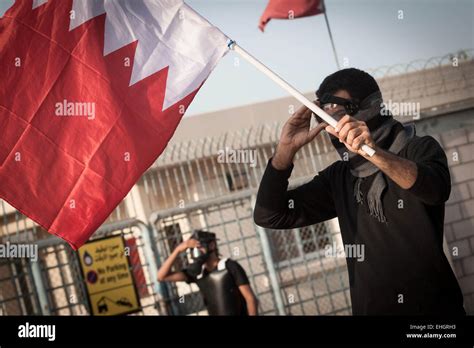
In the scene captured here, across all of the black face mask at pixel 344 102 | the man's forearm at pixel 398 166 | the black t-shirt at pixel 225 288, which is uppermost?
the black face mask at pixel 344 102

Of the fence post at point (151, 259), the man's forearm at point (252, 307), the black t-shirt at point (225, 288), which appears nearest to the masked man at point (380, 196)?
the man's forearm at point (252, 307)

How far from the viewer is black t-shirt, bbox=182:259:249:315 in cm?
604

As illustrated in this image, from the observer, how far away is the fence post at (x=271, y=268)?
296 inches

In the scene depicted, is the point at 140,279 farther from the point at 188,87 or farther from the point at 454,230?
the point at 188,87

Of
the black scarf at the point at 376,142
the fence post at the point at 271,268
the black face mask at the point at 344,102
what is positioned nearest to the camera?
the black scarf at the point at 376,142

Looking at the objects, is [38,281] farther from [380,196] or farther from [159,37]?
[380,196]

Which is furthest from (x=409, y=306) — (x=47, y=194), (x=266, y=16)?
(x=266, y=16)

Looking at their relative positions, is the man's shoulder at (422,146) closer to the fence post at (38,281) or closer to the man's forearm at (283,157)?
the man's forearm at (283,157)

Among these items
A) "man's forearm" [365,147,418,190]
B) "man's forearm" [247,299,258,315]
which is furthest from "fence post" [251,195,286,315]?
"man's forearm" [365,147,418,190]

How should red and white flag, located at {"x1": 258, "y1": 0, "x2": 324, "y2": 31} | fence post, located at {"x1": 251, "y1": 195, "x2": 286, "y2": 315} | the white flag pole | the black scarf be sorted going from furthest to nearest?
1. red and white flag, located at {"x1": 258, "y1": 0, "x2": 324, "y2": 31}
2. fence post, located at {"x1": 251, "y1": 195, "x2": 286, "y2": 315}
3. the black scarf
4. the white flag pole

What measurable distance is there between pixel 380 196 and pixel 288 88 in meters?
0.54

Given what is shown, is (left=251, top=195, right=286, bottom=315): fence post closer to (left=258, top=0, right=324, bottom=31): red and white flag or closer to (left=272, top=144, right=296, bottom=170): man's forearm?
(left=258, top=0, right=324, bottom=31): red and white flag

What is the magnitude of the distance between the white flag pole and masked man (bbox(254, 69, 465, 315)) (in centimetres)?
3

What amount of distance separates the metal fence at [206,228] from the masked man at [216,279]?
0.86m
